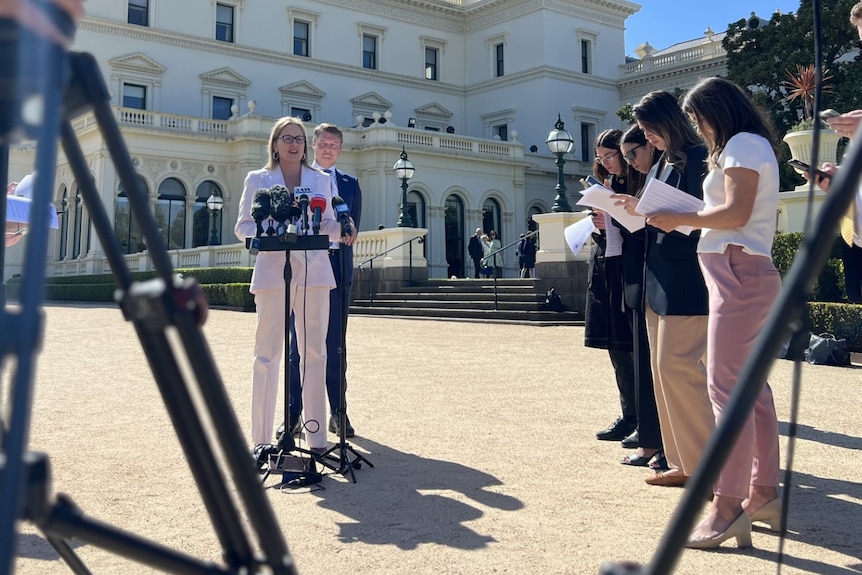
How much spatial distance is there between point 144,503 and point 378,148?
2938 centimetres

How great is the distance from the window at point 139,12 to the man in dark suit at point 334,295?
108 ft

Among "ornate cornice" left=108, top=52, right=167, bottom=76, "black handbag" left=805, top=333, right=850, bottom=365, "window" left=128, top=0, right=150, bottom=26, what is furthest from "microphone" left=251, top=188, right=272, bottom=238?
"window" left=128, top=0, right=150, bottom=26

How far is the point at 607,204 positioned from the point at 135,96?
3386 centimetres

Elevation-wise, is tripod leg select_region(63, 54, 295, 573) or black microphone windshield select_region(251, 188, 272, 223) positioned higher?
black microphone windshield select_region(251, 188, 272, 223)

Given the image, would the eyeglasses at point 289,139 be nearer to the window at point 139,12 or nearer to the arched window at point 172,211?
the arched window at point 172,211

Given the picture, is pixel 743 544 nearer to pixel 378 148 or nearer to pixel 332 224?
pixel 332 224

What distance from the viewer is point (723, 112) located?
309cm

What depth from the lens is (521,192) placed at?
3659cm

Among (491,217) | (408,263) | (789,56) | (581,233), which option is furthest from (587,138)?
(581,233)

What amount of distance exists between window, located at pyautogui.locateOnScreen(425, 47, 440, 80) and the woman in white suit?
3981 centimetres

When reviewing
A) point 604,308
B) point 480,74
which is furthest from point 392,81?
point 604,308

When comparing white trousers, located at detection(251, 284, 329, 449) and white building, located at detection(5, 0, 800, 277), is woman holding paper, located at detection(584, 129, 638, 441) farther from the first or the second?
white building, located at detection(5, 0, 800, 277)

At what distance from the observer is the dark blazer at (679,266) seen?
138 inches

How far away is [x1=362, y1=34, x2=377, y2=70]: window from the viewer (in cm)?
4056
